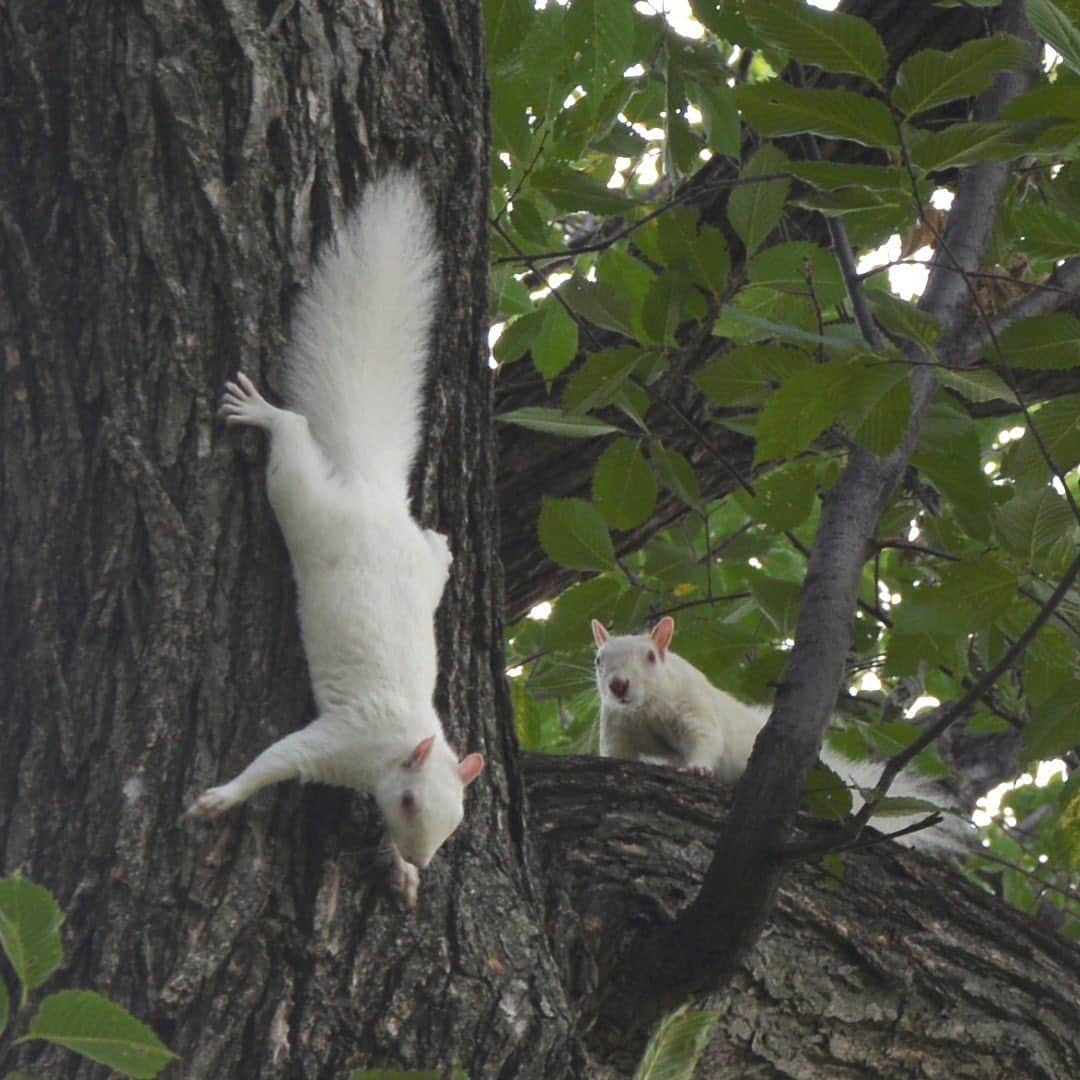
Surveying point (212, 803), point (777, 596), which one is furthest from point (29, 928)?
point (777, 596)

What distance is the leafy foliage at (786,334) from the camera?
1900 millimetres

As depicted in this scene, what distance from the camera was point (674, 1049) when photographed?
1.60m

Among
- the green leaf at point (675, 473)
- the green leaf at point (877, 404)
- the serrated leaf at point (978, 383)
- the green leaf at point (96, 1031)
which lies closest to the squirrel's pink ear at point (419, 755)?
the green leaf at point (675, 473)

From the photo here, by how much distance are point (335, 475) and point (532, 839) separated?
80 centimetres

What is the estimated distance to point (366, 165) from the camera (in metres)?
2.46

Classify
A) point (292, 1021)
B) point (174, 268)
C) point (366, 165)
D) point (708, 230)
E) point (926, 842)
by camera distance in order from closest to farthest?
point (292, 1021)
point (174, 268)
point (366, 165)
point (708, 230)
point (926, 842)

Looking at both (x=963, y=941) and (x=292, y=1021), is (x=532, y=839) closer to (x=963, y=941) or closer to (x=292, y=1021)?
(x=292, y=1021)

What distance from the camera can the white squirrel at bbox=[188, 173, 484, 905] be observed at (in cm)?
239

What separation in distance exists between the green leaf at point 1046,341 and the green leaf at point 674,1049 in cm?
110

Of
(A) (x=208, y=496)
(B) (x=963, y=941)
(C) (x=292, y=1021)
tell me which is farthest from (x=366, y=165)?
(B) (x=963, y=941)

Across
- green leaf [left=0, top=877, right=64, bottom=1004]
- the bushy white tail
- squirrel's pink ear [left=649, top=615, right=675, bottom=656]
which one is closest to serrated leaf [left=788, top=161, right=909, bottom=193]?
the bushy white tail

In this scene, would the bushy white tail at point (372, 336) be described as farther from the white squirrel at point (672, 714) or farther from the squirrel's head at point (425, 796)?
the white squirrel at point (672, 714)

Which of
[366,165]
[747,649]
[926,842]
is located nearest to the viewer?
[366,165]

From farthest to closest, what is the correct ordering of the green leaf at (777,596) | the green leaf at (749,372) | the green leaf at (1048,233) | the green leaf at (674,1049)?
1. the green leaf at (777,596)
2. the green leaf at (749,372)
3. the green leaf at (1048,233)
4. the green leaf at (674,1049)
